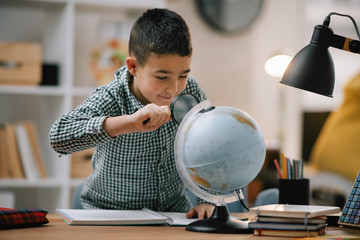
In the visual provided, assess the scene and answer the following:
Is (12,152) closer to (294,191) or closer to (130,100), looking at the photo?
(130,100)

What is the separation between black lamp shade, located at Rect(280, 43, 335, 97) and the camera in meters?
1.23

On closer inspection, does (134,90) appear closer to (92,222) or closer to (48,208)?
(92,222)

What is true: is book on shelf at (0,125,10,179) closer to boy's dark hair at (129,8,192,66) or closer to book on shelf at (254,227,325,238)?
boy's dark hair at (129,8,192,66)

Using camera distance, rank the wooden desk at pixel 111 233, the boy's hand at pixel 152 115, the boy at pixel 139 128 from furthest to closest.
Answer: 1. the boy at pixel 139 128
2. the boy's hand at pixel 152 115
3. the wooden desk at pixel 111 233

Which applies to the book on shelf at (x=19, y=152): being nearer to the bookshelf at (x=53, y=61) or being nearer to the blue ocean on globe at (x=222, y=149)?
the bookshelf at (x=53, y=61)

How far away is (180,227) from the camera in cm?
125

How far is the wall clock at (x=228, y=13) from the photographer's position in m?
4.47

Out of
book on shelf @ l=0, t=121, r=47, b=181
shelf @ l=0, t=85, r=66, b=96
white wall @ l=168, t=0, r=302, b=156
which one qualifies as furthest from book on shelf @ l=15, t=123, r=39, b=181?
white wall @ l=168, t=0, r=302, b=156

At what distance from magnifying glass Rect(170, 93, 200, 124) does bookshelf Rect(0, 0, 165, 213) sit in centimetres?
158

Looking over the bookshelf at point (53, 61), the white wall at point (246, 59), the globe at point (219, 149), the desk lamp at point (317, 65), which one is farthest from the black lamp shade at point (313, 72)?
the white wall at point (246, 59)

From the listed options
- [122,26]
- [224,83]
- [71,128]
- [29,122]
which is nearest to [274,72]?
[224,83]

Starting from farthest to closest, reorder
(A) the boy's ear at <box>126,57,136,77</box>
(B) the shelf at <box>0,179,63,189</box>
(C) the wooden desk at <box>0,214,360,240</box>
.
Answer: (B) the shelf at <box>0,179,63,189</box> < (A) the boy's ear at <box>126,57,136,77</box> < (C) the wooden desk at <box>0,214,360,240</box>

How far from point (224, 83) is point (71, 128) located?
10.9 ft

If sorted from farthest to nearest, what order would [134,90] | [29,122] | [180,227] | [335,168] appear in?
[335,168]
[29,122]
[134,90]
[180,227]
